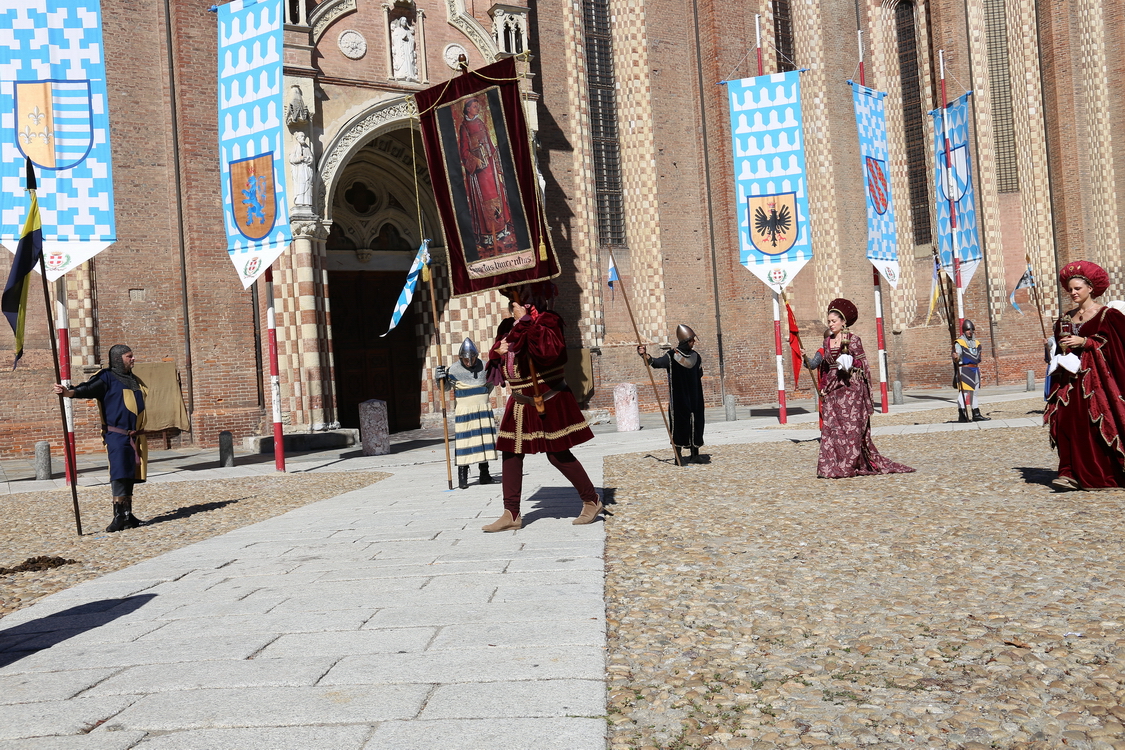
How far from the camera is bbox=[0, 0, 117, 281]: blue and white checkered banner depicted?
12.2m

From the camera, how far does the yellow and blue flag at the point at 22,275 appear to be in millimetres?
8492

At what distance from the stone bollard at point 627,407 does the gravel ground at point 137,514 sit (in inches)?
269

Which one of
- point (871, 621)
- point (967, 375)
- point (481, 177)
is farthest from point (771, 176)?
point (871, 621)

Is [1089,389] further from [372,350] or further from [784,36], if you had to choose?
[784,36]

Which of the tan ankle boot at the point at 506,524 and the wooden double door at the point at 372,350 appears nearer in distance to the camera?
the tan ankle boot at the point at 506,524

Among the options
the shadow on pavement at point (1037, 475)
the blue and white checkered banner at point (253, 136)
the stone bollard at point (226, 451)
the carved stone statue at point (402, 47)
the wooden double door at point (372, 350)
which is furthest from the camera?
the wooden double door at point (372, 350)

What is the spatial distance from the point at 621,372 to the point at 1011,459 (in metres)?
14.0

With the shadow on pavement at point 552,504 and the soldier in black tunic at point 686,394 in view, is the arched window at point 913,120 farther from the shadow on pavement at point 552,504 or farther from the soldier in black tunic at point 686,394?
the shadow on pavement at point 552,504

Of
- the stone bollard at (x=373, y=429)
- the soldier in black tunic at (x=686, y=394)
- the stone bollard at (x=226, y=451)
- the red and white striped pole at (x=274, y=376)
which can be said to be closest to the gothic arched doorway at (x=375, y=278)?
the stone bollard at (x=373, y=429)

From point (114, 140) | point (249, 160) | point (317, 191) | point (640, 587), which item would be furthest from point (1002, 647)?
point (114, 140)

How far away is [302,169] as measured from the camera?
59.8ft

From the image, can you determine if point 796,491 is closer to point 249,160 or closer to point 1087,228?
A: point 249,160

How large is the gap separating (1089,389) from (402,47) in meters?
16.2

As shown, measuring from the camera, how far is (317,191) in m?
18.6
